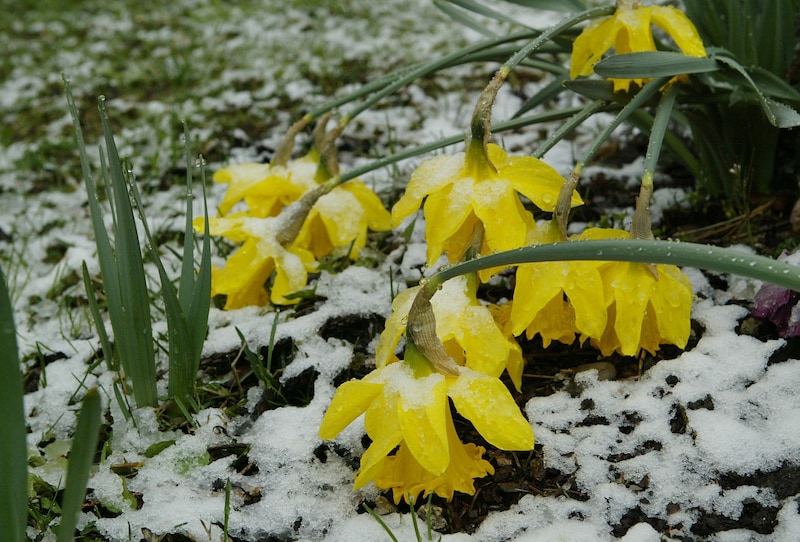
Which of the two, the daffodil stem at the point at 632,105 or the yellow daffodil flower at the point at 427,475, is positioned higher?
the daffodil stem at the point at 632,105

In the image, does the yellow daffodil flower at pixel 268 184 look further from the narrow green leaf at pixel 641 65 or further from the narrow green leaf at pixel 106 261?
the narrow green leaf at pixel 641 65

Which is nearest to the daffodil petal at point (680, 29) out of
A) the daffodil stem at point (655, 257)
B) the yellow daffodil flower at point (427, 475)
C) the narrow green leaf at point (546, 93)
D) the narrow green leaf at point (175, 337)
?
the narrow green leaf at point (546, 93)

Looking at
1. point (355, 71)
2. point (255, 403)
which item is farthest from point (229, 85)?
point (255, 403)

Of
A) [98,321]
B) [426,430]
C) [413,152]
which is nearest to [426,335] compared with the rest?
[426,430]

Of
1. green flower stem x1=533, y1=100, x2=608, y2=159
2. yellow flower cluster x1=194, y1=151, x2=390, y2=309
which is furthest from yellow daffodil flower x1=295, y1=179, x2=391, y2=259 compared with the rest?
green flower stem x1=533, y1=100, x2=608, y2=159

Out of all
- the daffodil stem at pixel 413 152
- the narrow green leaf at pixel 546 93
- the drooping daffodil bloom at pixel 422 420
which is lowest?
the drooping daffodil bloom at pixel 422 420

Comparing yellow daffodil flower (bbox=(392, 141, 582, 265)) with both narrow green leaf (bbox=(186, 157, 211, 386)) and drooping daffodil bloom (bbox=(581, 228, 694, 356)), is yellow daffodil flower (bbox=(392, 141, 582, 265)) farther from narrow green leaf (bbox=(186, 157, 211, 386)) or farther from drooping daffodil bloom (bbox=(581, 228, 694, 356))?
narrow green leaf (bbox=(186, 157, 211, 386))

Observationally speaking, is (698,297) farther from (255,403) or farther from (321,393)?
(255,403)
